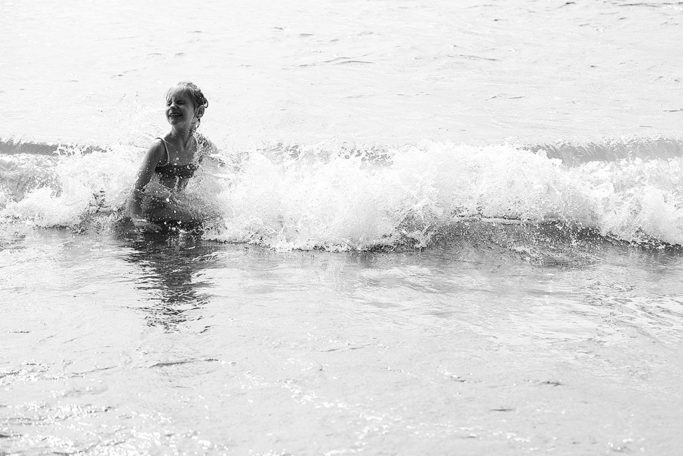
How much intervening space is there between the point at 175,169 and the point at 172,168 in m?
A: 0.03

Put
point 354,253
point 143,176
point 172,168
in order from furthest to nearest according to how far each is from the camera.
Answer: point 172,168 → point 143,176 → point 354,253

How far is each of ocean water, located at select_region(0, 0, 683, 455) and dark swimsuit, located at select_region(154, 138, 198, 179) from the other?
81 mm

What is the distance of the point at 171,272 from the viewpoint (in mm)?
5082

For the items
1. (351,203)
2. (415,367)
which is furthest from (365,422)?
(351,203)

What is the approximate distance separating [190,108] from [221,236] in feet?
4.16

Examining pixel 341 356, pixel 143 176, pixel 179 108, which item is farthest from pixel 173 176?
pixel 341 356

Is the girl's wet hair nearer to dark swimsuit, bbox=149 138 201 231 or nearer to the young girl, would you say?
the young girl

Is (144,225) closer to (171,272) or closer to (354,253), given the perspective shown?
(171,272)

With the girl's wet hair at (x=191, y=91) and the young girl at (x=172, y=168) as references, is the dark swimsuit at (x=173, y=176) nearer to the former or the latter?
the young girl at (x=172, y=168)

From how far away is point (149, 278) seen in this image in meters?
4.93

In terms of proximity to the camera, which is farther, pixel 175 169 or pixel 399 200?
pixel 175 169

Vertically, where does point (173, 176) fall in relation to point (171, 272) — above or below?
above

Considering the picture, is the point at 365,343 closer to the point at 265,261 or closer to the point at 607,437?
the point at 607,437

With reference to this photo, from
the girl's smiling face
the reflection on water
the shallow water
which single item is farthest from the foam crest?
the shallow water
